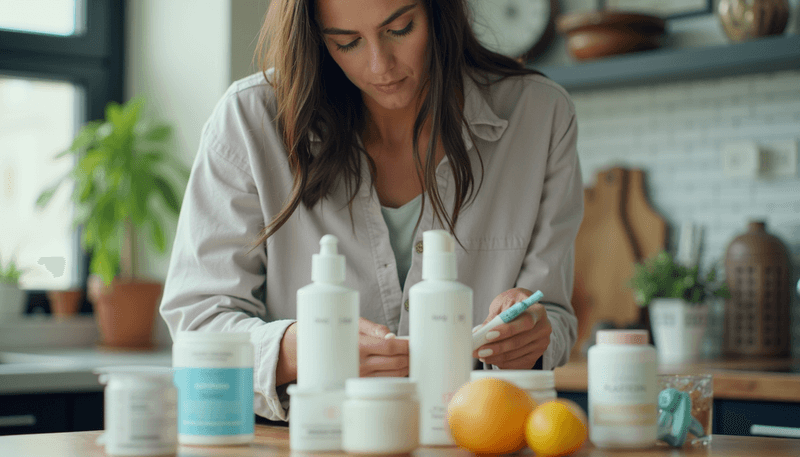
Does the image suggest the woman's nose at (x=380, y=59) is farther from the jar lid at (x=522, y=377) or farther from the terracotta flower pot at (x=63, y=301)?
the terracotta flower pot at (x=63, y=301)

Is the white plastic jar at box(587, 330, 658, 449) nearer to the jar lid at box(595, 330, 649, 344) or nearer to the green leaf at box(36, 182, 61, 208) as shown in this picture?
the jar lid at box(595, 330, 649, 344)

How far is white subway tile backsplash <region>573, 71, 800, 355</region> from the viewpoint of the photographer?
9.36ft

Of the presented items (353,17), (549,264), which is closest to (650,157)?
(549,264)

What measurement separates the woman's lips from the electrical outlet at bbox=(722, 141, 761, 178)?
1.84 m

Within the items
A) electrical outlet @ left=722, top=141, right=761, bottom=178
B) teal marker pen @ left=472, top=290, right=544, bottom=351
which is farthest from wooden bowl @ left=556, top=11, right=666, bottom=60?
teal marker pen @ left=472, top=290, right=544, bottom=351

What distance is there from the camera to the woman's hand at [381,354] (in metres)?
0.97

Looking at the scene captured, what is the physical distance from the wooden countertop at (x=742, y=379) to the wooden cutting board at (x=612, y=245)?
507 mm

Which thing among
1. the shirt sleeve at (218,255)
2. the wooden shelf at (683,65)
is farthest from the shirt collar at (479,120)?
the wooden shelf at (683,65)

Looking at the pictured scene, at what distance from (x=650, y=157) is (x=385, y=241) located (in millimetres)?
1921

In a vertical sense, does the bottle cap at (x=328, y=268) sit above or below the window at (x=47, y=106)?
below

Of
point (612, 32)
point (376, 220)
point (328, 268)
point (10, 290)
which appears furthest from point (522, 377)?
point (10, 290)

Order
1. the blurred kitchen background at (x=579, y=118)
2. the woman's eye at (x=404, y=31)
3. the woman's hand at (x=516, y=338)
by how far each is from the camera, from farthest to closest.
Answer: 1. the blurred kitchen background at (x=579, y=118)
2. the woman's eye at (x=404, y=31)
3. the woman's hand at (x=516, y=338)

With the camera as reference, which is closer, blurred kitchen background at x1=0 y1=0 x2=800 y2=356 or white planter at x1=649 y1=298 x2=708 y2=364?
white planter at x1=649 y1=298 x2=708 y2=364

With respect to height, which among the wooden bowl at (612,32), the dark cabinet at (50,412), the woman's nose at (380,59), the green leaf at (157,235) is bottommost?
the dark cabinet at (50,412)
